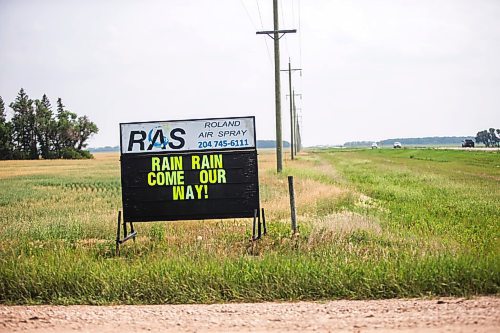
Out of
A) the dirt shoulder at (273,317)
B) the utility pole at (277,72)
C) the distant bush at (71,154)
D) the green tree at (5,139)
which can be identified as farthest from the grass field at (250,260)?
the distant bush at (71,154)

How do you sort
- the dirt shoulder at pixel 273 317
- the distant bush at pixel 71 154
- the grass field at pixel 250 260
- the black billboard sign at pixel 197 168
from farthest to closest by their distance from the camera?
the distant bush at pixel 71 154
the black billboard sign at pixel 197 168
the grass field at pixel 250 260
the dirt shoulder at pixel 273 317

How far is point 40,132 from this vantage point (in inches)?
4055

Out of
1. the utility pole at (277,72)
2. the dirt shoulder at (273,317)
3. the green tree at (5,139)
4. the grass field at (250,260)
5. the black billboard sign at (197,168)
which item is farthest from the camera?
the green tree at (5,139)

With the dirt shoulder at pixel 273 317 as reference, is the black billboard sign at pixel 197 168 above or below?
above

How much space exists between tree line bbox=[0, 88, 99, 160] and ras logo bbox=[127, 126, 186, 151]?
89.4 m

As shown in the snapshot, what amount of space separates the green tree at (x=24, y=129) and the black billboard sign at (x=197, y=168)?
92.7 m

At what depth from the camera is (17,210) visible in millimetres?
21578

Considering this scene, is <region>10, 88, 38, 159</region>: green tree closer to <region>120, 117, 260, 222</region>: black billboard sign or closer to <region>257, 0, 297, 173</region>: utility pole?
<region>257, 0, 297, 173</region>: utility pole

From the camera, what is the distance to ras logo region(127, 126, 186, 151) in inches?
471

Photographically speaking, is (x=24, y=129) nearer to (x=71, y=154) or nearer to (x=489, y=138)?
(x=71, y=154)

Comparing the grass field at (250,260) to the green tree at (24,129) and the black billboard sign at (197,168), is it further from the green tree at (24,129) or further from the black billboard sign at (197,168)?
the green tree at (24,129)

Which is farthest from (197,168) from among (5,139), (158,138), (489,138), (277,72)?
(489,138)

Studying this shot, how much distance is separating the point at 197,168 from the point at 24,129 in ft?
315

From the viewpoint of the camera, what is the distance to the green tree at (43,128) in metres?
102
